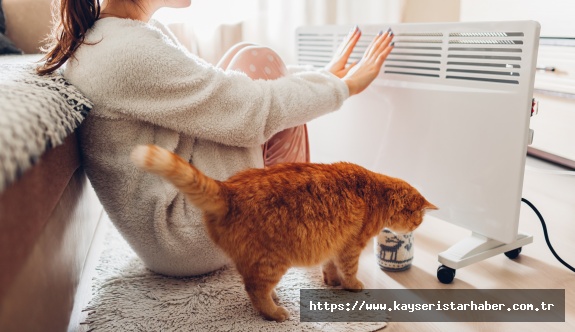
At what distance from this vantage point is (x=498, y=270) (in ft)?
3.54

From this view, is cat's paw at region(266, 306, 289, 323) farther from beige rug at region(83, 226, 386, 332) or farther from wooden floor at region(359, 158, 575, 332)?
wooden floor at region(359, 158, 575, 332)

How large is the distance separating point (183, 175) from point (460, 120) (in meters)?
0.63

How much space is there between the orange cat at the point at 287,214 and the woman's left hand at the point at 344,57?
296 millimetres

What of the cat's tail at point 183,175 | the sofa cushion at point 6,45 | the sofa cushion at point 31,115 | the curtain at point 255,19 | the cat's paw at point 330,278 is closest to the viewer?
the sofa cushion at point 31,115

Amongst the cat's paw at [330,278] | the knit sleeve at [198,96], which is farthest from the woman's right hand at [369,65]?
the cat's paw at [330,278]

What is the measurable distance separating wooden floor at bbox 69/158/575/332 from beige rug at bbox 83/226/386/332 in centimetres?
5

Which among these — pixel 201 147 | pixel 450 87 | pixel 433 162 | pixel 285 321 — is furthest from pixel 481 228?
pixel 201 147

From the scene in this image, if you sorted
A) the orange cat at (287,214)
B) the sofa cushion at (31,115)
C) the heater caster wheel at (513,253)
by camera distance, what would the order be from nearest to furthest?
the sofa cushion at (31,115) < the orange cat at (287,214) < the heater caster wheel at (513,253)

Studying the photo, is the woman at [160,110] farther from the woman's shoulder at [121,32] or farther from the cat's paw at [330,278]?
the cat's paw at [330,278]

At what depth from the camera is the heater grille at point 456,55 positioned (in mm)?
876

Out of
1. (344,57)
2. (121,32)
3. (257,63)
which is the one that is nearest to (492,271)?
(344,57)

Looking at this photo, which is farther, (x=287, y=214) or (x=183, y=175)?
(x=287, y=214)

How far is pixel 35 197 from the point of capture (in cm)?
55

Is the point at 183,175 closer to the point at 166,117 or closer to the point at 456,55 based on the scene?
the point at 166,117
